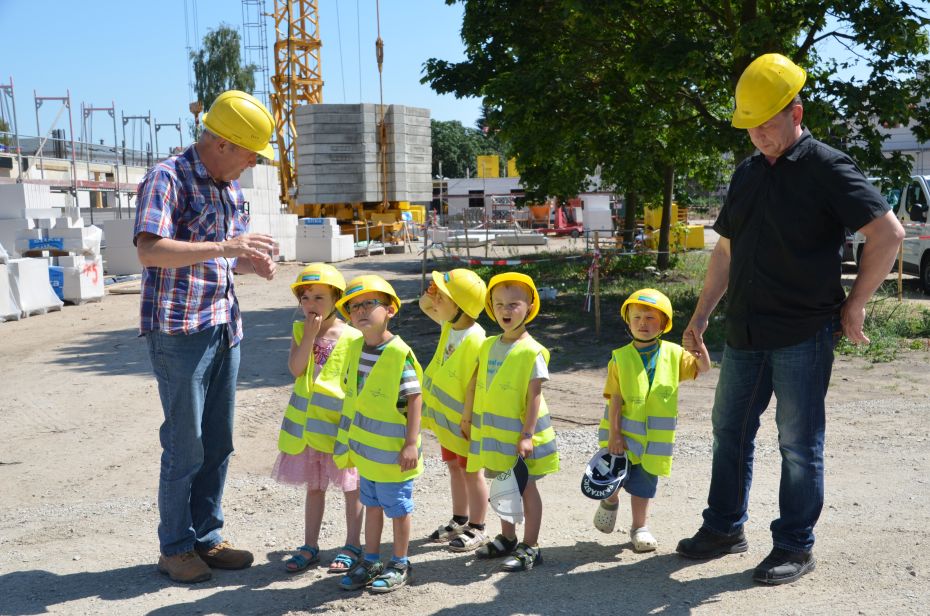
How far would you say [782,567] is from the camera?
3766 mm

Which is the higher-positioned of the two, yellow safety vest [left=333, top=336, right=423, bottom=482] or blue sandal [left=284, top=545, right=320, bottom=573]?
yellow safety vest [left=333, top=336, right=423, bottom=482]

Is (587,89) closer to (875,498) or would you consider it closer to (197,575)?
(875,498)

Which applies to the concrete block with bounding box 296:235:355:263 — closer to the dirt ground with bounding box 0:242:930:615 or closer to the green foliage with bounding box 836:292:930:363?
the green foliage with bounding box 836:292:930:363

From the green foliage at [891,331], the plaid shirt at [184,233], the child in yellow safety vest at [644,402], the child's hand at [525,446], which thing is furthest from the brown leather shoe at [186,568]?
the green foliage at [891,331]

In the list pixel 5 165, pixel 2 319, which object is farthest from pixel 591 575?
pixel 5 165

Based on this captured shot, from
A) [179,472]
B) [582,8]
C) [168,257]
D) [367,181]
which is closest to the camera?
[168,257]

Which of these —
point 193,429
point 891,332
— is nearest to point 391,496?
point 193,429

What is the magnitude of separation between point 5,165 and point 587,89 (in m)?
27.9

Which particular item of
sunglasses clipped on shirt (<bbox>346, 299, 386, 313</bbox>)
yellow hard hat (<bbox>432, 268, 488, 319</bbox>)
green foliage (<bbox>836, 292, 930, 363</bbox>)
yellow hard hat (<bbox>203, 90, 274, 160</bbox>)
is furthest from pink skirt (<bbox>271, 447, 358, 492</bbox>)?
green foliage (<bbox>836, 292, 930, 363</bbox>)

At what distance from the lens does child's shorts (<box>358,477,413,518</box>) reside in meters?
3.83

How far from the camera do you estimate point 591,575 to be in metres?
3.97

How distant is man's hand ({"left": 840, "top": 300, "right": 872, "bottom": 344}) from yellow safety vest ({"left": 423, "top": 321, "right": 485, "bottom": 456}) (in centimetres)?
171

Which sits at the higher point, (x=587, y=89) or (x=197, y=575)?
(x=587, y=89)

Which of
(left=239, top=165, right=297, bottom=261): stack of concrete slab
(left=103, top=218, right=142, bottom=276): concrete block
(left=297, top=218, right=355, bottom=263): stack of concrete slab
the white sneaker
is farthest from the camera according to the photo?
(left=297, top=218, right=355, bottom=263): stack of concrete slab
